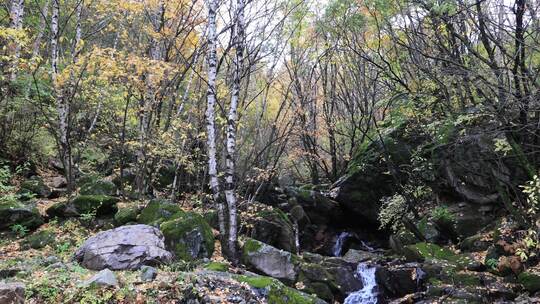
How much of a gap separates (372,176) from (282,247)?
516cm

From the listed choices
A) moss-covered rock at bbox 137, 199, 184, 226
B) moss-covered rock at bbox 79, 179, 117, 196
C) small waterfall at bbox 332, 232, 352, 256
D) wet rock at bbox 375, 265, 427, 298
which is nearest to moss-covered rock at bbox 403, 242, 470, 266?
wet rock at bbox 375, 265, 427, 298

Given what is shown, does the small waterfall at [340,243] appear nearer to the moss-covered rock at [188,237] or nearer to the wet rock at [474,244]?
the wet rock at [474,244]

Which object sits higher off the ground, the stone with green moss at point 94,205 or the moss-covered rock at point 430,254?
the stone with green moss at point 94,205

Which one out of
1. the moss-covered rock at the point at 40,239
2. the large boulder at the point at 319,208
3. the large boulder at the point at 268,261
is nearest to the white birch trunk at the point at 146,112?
the moss-covered rock at the point at 40,239

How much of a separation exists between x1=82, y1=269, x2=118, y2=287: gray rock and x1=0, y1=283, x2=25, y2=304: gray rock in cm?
75

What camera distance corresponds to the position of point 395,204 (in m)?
13.8

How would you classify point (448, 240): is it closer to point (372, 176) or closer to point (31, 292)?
point (372, 176)

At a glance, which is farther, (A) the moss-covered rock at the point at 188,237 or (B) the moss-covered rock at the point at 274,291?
(A) the moss-covered rock at the point at 188,237

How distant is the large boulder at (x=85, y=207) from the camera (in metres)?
10.0

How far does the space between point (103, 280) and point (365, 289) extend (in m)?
7.13

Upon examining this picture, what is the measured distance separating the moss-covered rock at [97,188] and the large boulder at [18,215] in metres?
2.00

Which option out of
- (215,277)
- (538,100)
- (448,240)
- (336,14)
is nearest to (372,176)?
(448,240)

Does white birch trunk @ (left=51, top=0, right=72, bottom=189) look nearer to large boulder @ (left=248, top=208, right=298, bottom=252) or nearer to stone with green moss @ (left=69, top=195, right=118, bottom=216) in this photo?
stone with green moss @ (left=69, top=195, right=118, bottom=216)

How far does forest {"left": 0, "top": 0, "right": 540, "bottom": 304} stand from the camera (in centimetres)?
737
